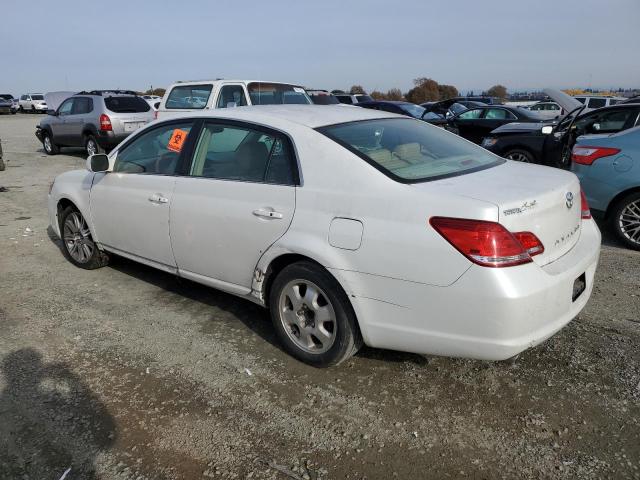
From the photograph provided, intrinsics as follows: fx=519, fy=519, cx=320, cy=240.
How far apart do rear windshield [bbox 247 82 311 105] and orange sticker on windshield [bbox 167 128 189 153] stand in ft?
18.6

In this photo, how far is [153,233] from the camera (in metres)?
4.09

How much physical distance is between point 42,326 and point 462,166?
3.29 meters

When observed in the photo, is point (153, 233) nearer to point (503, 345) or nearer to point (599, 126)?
point (503, 345)

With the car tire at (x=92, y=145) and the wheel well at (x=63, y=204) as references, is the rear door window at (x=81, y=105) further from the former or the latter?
the wheel well at (x=63, y=204)

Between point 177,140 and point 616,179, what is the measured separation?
14.8ft

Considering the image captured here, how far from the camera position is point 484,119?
556 inches

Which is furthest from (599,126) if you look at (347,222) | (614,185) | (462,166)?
(347,222)

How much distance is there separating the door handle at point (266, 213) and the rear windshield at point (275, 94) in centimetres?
666

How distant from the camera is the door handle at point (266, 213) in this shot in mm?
3193

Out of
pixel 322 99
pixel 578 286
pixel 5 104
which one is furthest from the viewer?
pixel 5 104

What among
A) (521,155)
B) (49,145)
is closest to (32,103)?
(49,145)

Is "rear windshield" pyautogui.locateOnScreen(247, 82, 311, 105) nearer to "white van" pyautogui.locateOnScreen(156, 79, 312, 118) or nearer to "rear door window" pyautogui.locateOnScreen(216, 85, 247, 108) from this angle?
"white van" pyautogui.locateOnScreen(156, 79, 312, 118)

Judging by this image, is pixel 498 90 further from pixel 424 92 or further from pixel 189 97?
pixel 189 97

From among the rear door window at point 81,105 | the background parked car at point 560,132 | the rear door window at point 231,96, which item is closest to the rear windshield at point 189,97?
the rear door window at point 231,96
